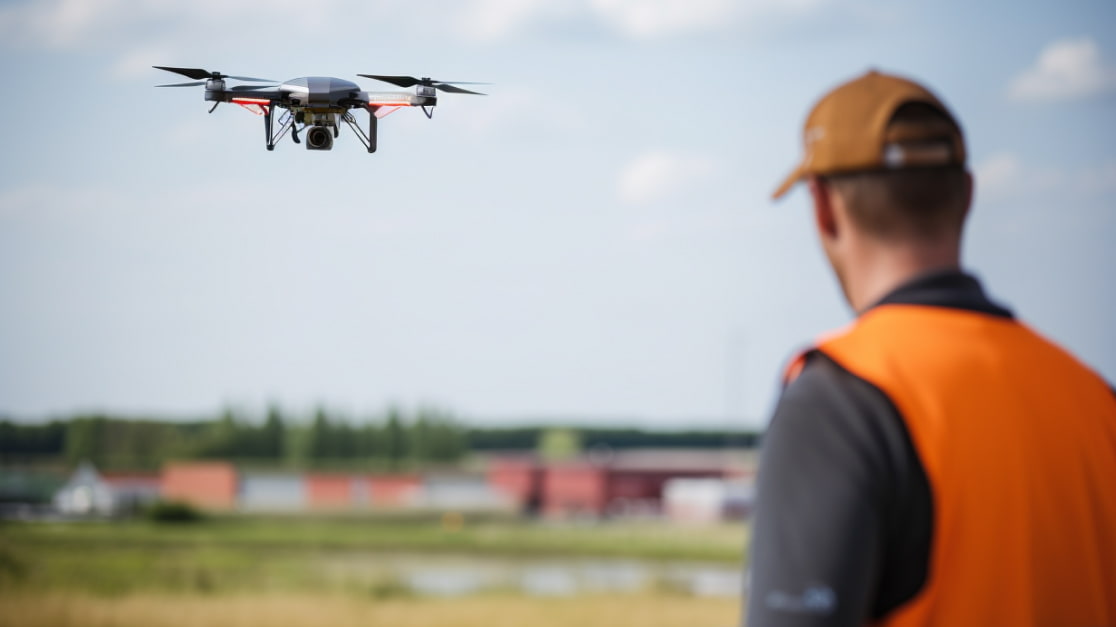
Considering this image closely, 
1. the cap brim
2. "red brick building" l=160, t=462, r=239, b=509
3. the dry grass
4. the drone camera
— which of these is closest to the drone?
the drone camera

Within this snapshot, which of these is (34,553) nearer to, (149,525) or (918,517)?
(149,525)

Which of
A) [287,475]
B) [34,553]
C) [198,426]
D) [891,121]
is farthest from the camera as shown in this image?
[198,426]

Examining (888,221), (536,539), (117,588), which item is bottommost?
(536,539)

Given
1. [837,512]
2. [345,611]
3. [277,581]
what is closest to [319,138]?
[837,512]

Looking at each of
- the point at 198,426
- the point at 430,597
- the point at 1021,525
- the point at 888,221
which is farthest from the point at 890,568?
the point at 198,426

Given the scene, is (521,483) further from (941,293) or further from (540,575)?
(941,293)

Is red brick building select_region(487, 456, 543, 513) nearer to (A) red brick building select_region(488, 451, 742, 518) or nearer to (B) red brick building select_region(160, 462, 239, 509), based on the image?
(A) red brick building select_region(488, 451, 742, 518)
